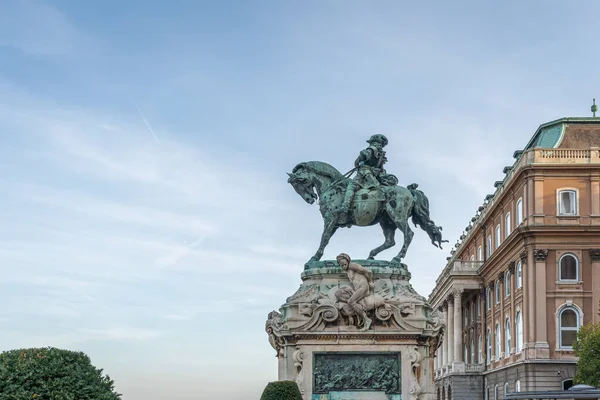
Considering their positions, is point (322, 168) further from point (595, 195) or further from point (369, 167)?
point (595, 195)

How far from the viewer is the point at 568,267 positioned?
2482 inches

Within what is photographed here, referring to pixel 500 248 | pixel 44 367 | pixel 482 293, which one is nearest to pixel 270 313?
pixel 44 367

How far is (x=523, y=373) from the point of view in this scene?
203 ft

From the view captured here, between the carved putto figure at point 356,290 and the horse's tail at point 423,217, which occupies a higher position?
the horse's tail at point 423,217

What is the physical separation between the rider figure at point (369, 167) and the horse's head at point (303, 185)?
3.28 ft

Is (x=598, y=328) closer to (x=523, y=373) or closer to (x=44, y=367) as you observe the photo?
(x=523, y=373)

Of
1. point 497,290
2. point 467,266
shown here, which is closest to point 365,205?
point 497,290

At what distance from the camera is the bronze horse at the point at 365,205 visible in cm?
2027

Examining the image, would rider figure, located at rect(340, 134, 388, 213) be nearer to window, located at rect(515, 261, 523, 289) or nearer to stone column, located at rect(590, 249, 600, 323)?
stone column, located at rect(590, 249, 600, 323)

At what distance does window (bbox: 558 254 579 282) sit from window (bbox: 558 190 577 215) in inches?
106

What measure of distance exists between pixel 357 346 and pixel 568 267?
4659 centimetres

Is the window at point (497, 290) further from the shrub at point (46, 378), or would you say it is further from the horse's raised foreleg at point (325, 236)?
the shrub at point (46, 378)

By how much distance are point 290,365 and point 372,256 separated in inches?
111

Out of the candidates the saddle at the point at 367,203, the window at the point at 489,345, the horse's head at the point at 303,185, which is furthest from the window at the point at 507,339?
the saddle at the point at 367,203
